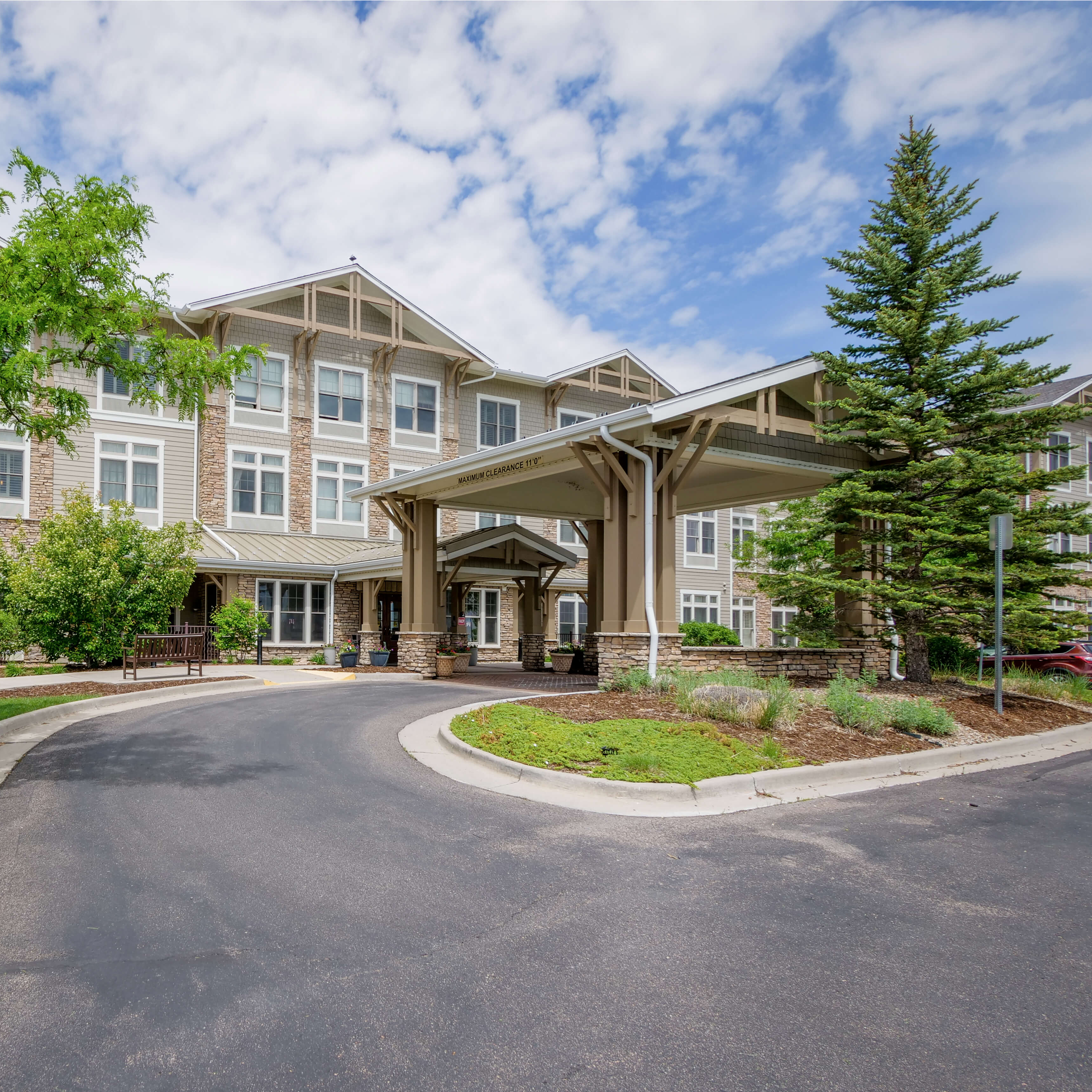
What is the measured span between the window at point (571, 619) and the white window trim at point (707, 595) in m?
4.23

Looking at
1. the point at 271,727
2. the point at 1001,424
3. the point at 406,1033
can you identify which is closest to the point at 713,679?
the point at 271,727

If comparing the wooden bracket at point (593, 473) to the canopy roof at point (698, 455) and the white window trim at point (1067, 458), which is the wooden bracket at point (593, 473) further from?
the white window trim at point (1067, 458)

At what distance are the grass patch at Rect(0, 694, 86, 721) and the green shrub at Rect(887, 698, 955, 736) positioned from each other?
11779 millimetres

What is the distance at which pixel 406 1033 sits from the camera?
3465 mm

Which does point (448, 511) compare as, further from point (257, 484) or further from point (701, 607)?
point (701, 607)

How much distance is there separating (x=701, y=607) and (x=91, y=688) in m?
25.7

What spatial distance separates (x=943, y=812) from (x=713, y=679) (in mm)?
5518

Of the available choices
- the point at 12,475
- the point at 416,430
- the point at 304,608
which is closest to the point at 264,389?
the point at 416,430

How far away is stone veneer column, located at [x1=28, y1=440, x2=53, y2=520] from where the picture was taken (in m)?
25.6

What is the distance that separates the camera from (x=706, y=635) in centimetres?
3192

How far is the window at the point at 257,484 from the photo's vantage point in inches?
1122

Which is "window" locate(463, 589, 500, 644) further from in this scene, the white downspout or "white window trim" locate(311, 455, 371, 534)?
the white downspout

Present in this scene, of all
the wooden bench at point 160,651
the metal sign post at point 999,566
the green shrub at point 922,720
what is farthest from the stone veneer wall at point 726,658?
the wooden bench at point 160,651

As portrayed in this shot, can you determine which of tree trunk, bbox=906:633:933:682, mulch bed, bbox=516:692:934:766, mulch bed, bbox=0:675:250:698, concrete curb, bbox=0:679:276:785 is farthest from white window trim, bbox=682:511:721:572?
mulch bed, bbox=516:692:934:766
